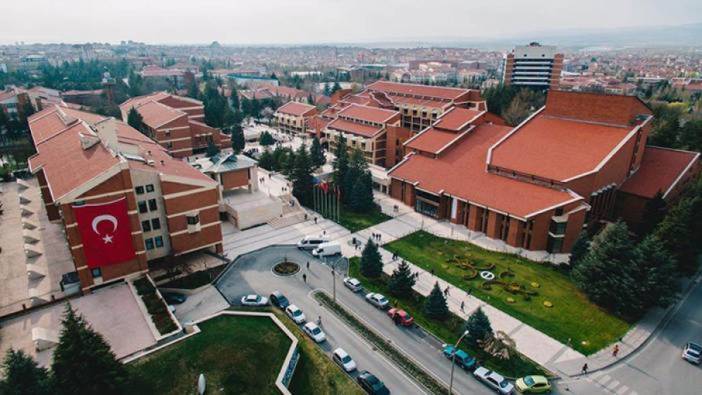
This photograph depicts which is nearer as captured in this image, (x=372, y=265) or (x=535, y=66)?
(x=372, y=265)

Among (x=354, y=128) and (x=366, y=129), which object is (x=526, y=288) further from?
(x=354, y=128)

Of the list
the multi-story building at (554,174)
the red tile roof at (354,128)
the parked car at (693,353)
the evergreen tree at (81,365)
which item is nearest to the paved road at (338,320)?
the evergreen tree at (81,365)

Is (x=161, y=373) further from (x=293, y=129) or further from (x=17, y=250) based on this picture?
(x=293, y=129)

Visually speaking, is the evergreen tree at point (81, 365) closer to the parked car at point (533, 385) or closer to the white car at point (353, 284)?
the white car at point (353, 284)

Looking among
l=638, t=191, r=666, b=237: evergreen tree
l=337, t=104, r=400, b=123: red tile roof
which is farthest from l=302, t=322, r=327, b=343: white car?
l=337, t=104, r=400, b=123: red tile roof

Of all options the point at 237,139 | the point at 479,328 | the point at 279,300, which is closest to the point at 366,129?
the point at 237,139

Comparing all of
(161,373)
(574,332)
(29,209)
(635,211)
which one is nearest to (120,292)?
(161,373)
